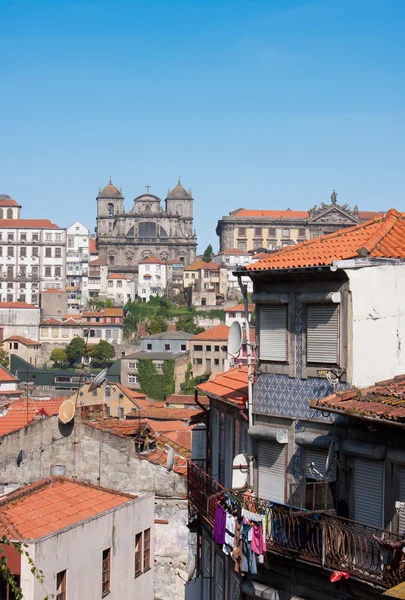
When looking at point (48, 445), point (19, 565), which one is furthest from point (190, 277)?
point (19, 565)

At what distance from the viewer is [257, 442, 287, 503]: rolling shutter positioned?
15047 mm

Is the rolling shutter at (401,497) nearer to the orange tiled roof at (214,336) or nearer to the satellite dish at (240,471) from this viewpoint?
the satellite dish at (240,471)

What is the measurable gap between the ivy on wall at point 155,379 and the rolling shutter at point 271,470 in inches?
3650

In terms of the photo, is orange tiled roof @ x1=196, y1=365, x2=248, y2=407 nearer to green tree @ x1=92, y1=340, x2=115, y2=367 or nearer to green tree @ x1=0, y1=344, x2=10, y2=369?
green tree @ x1=0, y1=344, x2=10, y2=369

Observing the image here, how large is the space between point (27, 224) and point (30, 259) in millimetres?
5063

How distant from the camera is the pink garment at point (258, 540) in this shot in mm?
13828

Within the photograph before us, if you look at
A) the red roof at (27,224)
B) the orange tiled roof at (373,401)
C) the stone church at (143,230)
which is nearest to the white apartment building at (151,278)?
the stone church at (143,230)

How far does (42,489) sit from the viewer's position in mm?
23484

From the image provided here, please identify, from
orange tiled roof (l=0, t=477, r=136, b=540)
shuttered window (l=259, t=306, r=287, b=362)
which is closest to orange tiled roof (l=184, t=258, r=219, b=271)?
orange tiled roof (l=0, t=477, r=136, b=540)

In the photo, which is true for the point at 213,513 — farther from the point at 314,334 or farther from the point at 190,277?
the point at 190,277

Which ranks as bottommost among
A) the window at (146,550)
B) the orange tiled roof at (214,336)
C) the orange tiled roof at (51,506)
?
the window at (146,550)

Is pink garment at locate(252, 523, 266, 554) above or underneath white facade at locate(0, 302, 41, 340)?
underneath

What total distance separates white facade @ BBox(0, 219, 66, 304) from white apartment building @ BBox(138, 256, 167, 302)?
1253cm

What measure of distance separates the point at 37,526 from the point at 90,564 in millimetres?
1367
